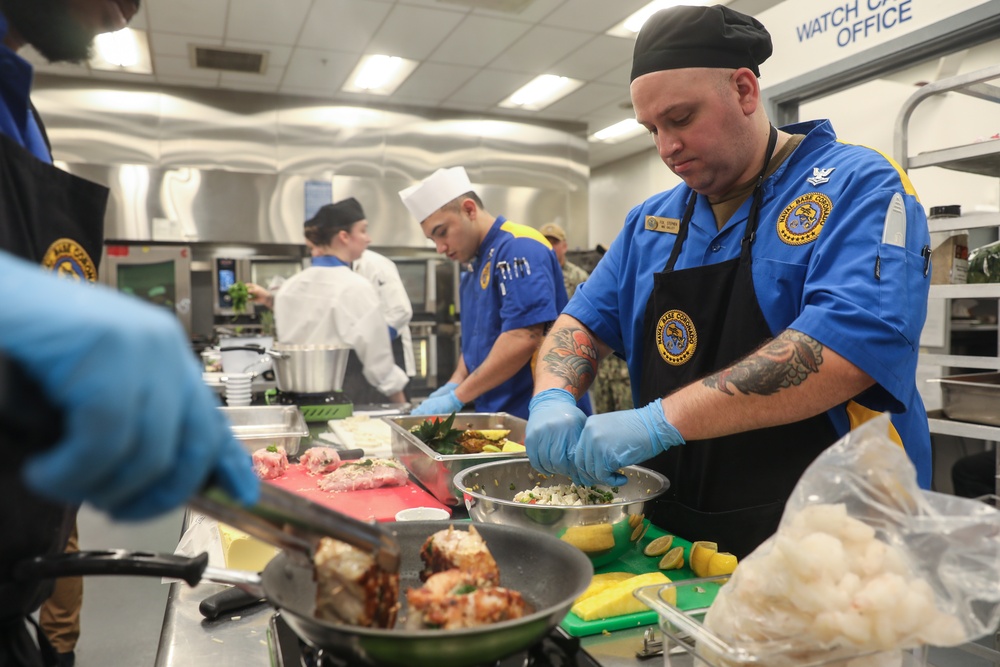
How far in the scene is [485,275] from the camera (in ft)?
10.7

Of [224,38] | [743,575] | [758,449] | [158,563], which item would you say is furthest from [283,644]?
[224,38]

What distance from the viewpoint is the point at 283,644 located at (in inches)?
37.0

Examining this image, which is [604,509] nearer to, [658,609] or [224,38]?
[658,609]

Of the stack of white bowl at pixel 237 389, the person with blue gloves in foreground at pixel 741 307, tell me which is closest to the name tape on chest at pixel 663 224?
the person with blue gloves in foreground at pixel 741 307

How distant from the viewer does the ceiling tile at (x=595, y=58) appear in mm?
6012

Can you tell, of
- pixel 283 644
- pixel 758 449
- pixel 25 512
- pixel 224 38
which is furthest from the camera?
pixel 224 38

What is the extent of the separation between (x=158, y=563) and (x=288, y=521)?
21 centimetres

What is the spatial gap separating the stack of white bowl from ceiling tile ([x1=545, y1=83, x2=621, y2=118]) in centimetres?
513

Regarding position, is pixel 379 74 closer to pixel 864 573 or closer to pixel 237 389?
pixel 237 389

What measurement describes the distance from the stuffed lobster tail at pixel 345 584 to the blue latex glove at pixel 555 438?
675mm

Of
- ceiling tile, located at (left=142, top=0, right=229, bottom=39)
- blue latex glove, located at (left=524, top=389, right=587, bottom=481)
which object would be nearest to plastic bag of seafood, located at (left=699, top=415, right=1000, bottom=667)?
blue latex glove, located at (left=524, top=389, right=587, bottom=481)

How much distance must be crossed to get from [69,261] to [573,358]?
1.22m

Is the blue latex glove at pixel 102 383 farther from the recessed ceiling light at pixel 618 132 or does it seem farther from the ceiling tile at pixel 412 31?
the recessed ceiling light at pixel 618 132

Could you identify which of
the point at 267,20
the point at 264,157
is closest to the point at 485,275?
the point at 267,20
